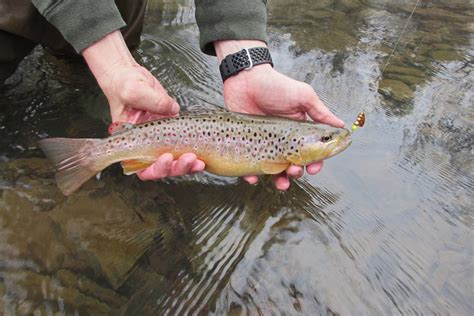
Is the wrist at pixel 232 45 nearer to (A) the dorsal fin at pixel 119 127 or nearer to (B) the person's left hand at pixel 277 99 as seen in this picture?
(B) the person's left hand at pixel 277 99

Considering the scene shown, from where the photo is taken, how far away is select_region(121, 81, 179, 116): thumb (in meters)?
2.54

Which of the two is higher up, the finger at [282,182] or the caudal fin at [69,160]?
the caudal fin at [69,160]

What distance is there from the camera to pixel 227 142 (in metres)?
2.71

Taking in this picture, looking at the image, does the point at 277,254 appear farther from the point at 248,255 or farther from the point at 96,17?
the point at 96,17

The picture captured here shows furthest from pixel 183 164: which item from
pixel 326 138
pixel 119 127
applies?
pixel 326 138

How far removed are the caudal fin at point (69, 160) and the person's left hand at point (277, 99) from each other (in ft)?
3.32

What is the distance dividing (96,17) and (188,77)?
1892 mm

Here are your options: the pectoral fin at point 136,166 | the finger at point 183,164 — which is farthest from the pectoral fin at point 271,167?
the pectoral fin at point 136,166

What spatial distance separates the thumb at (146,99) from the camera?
254cm

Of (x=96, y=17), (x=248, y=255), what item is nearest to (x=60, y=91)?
(x=96, y=17)

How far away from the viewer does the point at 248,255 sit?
263cm

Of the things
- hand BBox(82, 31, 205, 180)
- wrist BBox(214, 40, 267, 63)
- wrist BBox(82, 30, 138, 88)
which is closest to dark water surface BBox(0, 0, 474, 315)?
hand BBox(82, 31, 205, 180)

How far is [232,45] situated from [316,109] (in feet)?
2.48

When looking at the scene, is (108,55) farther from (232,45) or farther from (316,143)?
(316,143)
